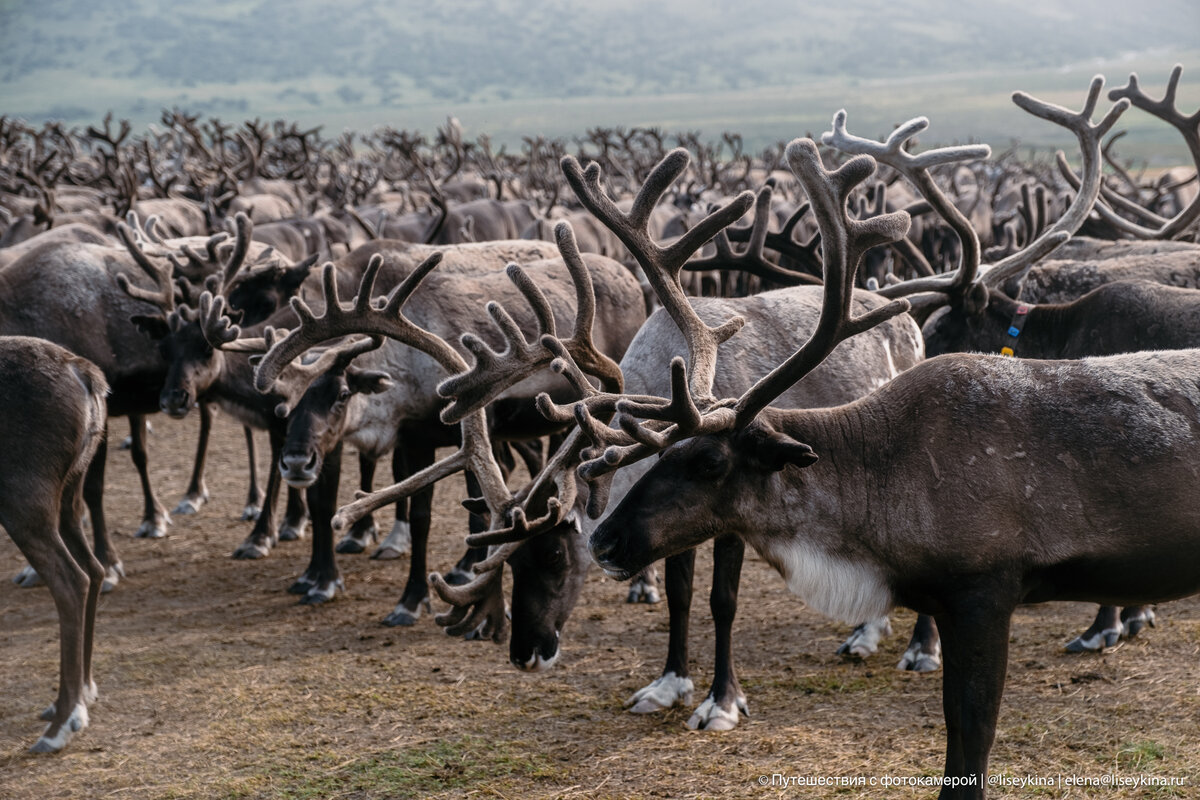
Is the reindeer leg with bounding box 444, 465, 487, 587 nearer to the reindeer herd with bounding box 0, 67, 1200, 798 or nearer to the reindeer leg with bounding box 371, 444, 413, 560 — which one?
the reindeer herd with bounding box 0, 67, 1200, 798

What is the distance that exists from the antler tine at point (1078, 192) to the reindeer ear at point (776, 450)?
292 centimetres

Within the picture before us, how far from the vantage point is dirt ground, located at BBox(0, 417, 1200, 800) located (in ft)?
13.8

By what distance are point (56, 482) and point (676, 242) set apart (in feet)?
9.02

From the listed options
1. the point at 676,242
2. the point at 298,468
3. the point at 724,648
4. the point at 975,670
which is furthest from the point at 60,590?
the point at 975,670

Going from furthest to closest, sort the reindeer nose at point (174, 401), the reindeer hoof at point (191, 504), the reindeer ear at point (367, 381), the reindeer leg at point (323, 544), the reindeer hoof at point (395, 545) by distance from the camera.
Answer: the reindeer hoof at point (191, 504), the reindeer hoof at point (395, 545), the reindeer leg at point (323, 544), the reindeer nose at point (174, 401), the reindeer ear at point (367, 381)

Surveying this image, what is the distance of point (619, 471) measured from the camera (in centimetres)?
454

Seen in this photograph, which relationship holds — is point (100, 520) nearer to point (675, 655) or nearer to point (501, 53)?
point (675, 655)

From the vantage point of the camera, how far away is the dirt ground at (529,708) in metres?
4.21

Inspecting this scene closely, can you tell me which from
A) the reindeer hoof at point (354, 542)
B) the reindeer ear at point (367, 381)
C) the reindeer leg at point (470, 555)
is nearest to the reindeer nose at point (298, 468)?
the reindeer ear at point (367, 381)

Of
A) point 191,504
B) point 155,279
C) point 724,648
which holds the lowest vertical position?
point 191,504

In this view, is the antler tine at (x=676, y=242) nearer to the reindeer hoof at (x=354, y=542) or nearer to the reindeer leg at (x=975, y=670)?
the reindeer leg at (x=975, y=670)

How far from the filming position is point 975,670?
322 centimetres

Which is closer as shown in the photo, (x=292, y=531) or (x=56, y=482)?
(x=56, y=482)

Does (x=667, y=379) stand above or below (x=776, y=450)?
below
